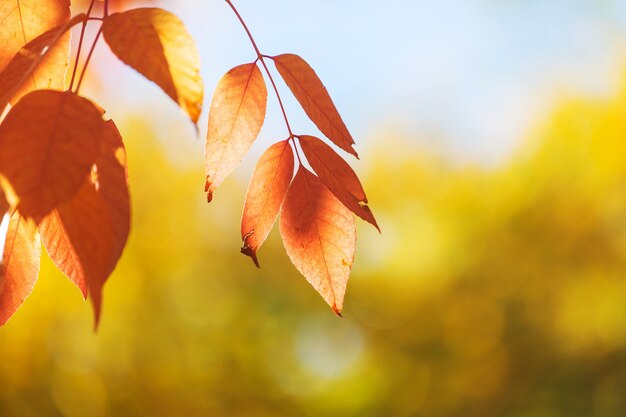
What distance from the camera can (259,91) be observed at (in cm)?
49

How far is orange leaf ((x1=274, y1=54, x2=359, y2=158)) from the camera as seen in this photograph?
45 cm

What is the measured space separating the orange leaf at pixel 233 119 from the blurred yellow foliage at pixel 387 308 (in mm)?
6114

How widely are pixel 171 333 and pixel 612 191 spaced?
17.6 feet

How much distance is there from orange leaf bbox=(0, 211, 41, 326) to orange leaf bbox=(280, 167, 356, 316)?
0.57 feet

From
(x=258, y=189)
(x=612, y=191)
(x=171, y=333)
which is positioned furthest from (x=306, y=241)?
(x=612, y=191)

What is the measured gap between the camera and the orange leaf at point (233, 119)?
1.51 feet

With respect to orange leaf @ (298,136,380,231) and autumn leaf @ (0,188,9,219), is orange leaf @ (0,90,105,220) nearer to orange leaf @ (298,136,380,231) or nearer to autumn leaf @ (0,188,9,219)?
autumn leaf @ (0,188,9,219)

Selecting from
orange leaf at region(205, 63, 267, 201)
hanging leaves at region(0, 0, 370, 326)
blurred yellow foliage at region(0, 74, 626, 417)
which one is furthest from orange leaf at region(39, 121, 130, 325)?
blurred yellow foliage at region(0, 74, 626, 417)

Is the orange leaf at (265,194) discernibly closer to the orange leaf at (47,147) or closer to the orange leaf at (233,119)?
the orange leaf at (233,119)

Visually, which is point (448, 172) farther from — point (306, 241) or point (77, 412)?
point (306, 241)

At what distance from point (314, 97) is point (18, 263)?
0.23 metres

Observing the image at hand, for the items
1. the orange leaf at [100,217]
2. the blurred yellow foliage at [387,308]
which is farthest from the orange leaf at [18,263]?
the blurred yellow foliage at [387,308]

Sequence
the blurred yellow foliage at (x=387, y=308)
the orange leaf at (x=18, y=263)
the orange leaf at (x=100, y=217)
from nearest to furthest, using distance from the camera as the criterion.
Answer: the orange leaf at (x=100, y=217)
the orange leaf at (x=18, y=263)
the blurred yellow foliage at (x=387, y=308)

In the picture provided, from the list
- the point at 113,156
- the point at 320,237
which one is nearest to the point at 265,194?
the point at 320,237
